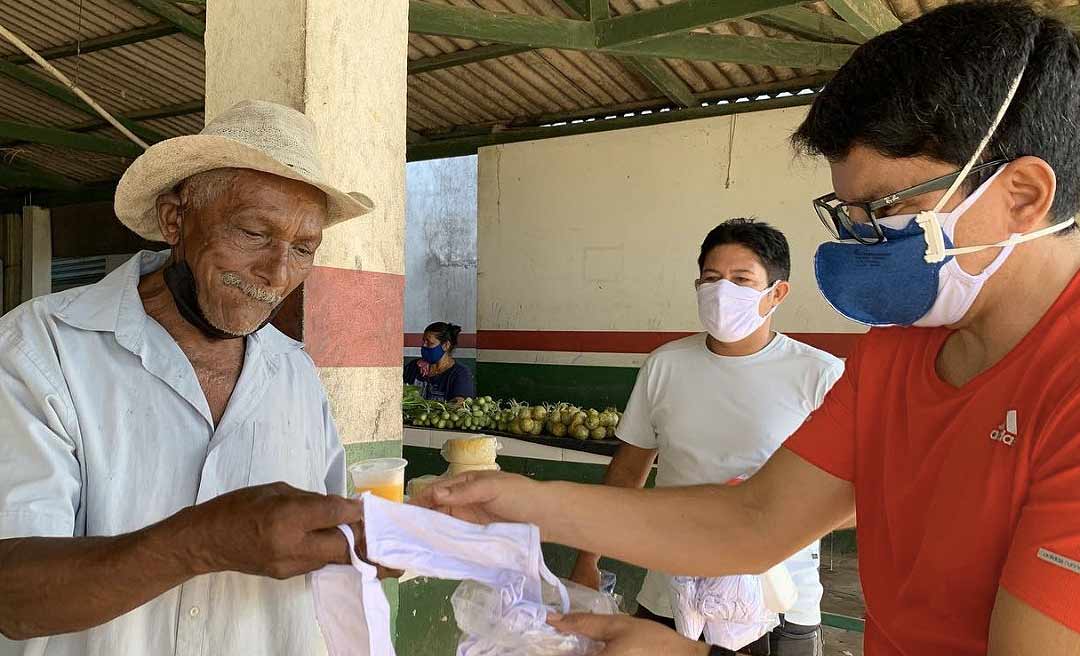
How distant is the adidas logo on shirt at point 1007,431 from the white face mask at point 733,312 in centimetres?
188

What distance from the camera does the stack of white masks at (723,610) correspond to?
267 cm

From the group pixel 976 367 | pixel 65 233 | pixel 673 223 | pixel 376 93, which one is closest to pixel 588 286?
pixel 673 223

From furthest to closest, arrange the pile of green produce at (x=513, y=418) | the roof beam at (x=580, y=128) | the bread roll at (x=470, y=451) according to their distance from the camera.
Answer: the roof beam at (x=580, y=128) → the pile of green produce at (x=513, y=418) → the bread roll at (x=470, y=451)

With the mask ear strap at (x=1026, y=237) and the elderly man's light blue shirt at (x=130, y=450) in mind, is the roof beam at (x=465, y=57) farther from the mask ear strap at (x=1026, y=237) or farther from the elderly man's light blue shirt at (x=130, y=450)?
the mask ear strap at (x=1026, y=237)

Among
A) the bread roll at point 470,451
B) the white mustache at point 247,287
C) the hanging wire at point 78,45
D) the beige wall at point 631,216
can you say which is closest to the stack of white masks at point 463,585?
the white mustache at point 247,287

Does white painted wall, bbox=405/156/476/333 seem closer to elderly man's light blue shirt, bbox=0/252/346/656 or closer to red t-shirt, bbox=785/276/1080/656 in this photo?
elderly man's light blue shirt, bbox=0/252/346/656

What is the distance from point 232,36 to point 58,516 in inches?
79.2

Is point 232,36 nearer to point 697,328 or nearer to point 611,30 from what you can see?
point 611,30

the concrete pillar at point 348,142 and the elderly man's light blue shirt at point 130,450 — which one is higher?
the concrete pillar at point 348,142

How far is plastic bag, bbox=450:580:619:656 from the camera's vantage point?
5.11ft

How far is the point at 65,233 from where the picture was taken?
501 inches

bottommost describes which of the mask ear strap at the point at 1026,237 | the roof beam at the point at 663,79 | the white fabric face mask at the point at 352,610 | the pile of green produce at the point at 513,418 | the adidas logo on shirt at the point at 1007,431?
the pile of green produce at the point at 513,418

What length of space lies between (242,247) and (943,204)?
135 cm

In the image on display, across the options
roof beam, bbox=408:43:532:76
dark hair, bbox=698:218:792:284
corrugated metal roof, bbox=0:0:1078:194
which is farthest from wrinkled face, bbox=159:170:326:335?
roof beam, bbox=408:43:532:76
